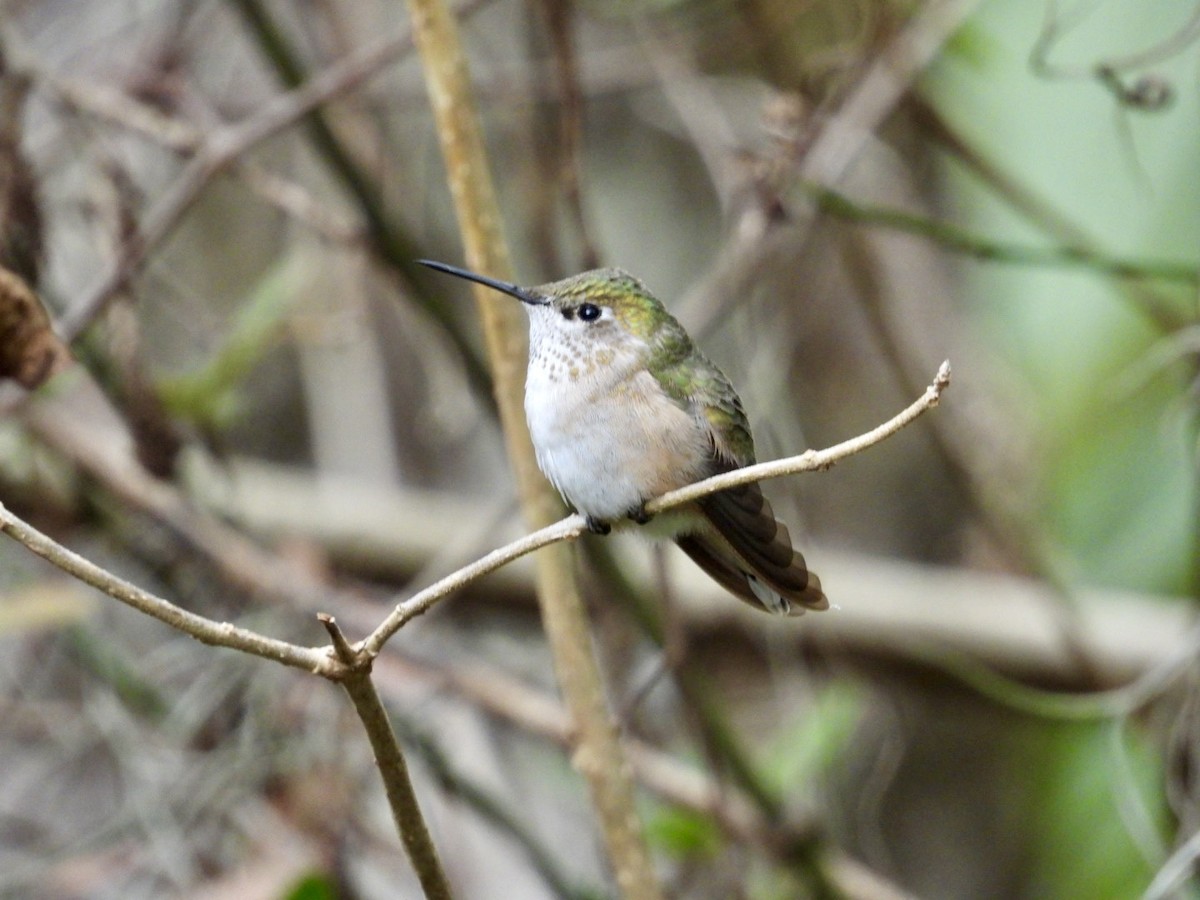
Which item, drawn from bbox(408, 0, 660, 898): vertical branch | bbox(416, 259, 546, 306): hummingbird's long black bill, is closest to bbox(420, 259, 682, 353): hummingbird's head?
bbox(416, 259, 546, 306): hummingbird's long black bill

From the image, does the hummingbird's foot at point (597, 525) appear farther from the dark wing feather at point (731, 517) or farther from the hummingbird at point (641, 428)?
the dark wing feather at point (731, 517)

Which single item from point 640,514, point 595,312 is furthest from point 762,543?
point 595,312

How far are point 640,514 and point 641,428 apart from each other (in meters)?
0.11

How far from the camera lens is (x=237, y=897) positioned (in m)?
2.55

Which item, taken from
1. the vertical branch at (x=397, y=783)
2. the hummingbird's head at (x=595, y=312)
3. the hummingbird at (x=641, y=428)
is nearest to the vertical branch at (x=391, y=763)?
the vertical branch at (x=397, y=783)

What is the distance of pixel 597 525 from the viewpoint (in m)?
1.59

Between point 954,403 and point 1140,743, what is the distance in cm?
101

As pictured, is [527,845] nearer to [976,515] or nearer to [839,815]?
[839,815]

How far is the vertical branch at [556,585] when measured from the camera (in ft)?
6.15

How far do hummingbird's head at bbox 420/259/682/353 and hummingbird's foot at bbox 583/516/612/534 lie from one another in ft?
0.82

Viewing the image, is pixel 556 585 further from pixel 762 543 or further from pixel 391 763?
pixel 391 763

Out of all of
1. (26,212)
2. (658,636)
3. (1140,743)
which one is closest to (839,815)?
(1140,743)

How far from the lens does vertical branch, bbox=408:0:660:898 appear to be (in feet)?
6.15

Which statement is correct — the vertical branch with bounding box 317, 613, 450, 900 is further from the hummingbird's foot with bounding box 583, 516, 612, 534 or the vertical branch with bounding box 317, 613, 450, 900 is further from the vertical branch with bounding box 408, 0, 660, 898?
the vertical branch with bounding box 408, 0, 660, 898
